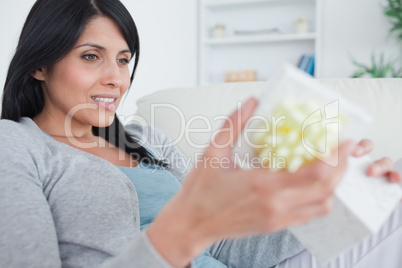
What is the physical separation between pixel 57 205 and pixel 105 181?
0.11 meters

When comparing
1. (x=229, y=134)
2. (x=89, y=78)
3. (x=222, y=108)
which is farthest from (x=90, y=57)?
(x=229, y=134)

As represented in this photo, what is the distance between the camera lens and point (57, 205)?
0.88 m

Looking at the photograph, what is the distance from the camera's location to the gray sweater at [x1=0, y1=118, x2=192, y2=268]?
0.73m

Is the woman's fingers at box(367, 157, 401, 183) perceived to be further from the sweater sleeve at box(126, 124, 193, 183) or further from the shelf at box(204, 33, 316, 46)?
the shelf at box(204, 33, 316, 46)

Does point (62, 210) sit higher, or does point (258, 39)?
point (258, 39)

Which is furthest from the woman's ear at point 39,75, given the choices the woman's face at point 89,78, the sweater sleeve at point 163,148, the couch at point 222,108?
the couch at point 222,108

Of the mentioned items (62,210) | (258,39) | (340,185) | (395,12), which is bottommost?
(62,210)

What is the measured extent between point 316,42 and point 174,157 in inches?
100

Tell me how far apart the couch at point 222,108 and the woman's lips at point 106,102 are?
14.6 inches

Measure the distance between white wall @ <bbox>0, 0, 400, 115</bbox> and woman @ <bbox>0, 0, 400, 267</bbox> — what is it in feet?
5.48

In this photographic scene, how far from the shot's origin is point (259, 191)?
17.7 inches

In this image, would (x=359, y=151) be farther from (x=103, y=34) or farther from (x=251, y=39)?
(x=251, y=39)

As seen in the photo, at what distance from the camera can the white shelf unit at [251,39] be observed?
3.75 m

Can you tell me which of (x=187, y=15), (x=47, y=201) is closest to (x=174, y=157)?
(x=47, y=201)
